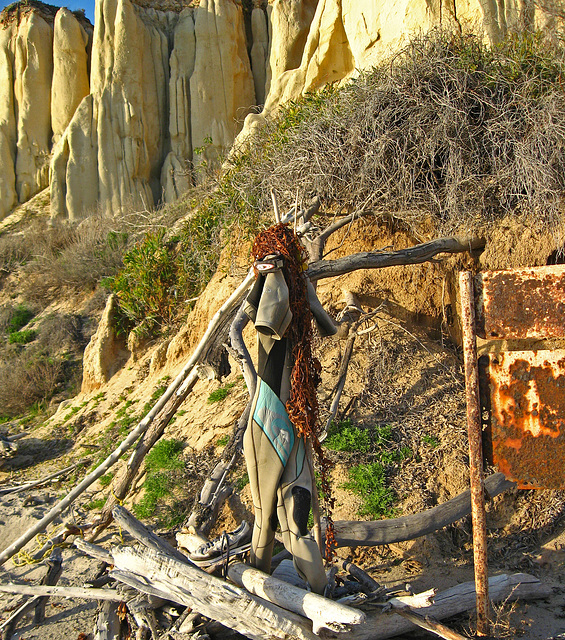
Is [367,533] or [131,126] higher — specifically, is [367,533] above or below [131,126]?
below

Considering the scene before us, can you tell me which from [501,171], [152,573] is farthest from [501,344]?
[152,573]

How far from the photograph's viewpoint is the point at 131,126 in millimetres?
17875

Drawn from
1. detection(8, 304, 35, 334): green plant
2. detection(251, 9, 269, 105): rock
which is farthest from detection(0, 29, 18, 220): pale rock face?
detection(251, 9, 269, 105): rock

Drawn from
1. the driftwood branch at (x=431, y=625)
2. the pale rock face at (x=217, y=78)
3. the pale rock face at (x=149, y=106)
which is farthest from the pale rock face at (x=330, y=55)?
the driftwood branch at (x=431, y=625)

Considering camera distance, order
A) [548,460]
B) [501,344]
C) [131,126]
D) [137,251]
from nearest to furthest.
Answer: [548,460] → [501,344] → [137,251] → [131,126]

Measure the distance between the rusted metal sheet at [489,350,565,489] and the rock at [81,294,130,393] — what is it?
7.44 metres

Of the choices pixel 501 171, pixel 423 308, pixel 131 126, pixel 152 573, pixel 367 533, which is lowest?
pixel 367 533

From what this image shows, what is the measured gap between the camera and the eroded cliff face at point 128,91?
1758cm

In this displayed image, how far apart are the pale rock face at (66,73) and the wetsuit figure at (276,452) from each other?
19.8m

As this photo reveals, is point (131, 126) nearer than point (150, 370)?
No

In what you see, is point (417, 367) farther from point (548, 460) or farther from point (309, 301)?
point (548, 460)

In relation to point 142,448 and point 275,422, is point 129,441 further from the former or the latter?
point 275,422

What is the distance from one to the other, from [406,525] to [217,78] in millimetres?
17765

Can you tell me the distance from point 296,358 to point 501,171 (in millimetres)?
4629
